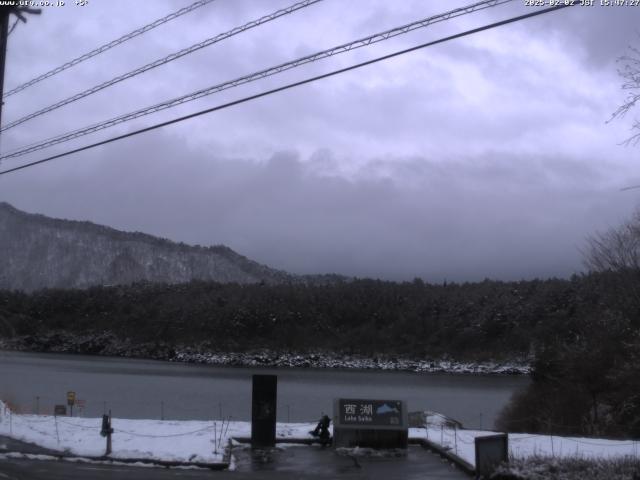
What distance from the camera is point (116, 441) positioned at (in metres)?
22.1

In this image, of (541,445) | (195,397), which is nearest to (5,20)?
(541,445)

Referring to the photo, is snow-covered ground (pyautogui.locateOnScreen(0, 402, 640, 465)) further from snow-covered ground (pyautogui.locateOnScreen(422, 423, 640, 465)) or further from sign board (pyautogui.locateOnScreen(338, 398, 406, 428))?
sign board (pyautogui.locateOnScreen(338, 398, 406, 428))

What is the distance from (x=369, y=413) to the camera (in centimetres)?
2198

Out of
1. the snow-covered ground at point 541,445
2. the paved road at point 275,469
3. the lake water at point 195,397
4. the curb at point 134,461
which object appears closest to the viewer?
the paved road at point 275,469

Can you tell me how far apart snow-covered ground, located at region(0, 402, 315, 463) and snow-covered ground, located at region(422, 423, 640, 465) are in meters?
4.14

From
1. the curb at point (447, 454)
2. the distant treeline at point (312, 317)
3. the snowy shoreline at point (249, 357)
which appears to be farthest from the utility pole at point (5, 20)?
the snowy shoreline at point (249, 357)

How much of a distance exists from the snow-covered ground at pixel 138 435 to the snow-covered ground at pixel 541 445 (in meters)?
4.14

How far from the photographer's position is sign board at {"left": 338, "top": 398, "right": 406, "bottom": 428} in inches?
866

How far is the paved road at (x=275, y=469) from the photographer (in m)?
17.8

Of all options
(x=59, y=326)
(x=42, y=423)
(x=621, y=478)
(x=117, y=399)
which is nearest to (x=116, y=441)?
(x=42, y=423)

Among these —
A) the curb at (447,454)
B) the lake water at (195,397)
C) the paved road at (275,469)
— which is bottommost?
the lake water at (195,397)

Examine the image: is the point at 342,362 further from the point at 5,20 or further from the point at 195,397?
the point at 5,20

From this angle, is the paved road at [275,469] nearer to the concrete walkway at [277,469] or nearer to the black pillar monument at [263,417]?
the concrete walkway at [277,469]

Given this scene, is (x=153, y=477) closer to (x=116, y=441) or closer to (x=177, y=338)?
Result: (x=116, y=441)
